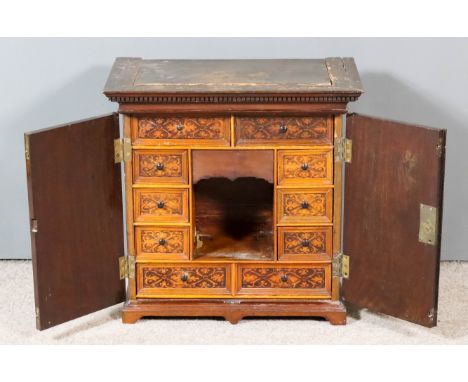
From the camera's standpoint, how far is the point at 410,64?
19.8ft

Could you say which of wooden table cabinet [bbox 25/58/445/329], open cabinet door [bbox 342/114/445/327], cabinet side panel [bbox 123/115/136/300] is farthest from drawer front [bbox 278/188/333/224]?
cabinet side panel [bbox 123/115/136/300]

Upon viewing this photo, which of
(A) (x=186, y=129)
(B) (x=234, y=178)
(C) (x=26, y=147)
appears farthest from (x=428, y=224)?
(C) (x=26, y=147)

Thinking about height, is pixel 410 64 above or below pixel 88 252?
above

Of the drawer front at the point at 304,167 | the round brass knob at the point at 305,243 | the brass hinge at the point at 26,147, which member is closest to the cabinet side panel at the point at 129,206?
the brass hinge at the point at 26,147

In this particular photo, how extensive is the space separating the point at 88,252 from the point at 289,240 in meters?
0.95

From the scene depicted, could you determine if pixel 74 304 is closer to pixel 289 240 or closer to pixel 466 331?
pixel 289 240

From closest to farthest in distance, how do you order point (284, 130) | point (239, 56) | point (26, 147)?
1. point (26, 147)
2. point (284, 130)
3. point (239, 56)

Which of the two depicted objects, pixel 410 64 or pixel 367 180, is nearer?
pixel 367 180

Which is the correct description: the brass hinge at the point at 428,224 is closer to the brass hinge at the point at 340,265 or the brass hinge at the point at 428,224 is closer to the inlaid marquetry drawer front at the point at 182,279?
the brass hinge at the point at 340,265

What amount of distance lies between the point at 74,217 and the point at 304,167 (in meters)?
1.09

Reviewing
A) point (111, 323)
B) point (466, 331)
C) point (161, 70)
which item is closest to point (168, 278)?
point (111, 323)

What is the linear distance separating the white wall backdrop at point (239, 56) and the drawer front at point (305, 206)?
888 mm

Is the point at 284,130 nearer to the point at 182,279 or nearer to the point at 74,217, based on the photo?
the point at 182,279

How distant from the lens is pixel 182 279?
552 cm
